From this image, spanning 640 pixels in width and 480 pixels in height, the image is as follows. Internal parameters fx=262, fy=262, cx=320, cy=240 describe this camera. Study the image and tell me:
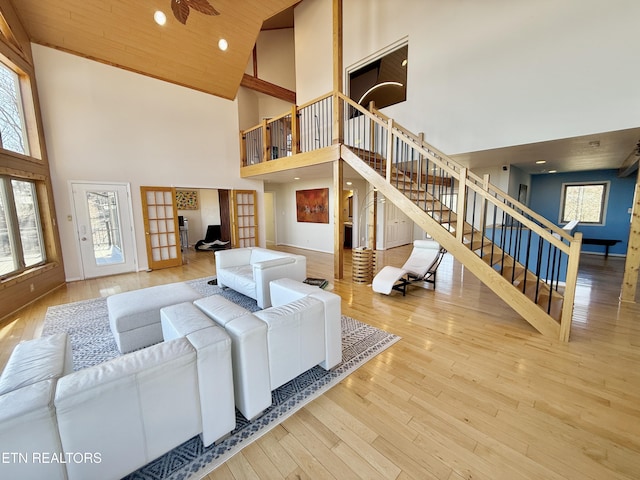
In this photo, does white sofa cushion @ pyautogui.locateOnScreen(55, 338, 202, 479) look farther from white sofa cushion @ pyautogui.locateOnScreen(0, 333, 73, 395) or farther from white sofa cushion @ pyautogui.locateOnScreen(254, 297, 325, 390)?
white sofa cushion @ pyautogui.locateOnScreen(254, 297, 325, 390)

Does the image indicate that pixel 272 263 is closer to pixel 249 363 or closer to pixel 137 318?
pixel 137 318

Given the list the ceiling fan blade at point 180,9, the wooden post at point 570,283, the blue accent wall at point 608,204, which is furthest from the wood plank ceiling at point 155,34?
the blue accent wall at point 608,204

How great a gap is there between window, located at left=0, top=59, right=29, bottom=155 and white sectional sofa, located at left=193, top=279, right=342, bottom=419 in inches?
180

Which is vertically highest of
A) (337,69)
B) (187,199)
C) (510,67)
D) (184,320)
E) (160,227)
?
(337,69)

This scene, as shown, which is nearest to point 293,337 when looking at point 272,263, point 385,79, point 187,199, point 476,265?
point 272,263

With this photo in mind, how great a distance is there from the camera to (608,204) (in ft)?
23.0

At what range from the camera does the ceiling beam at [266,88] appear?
7.25 metres

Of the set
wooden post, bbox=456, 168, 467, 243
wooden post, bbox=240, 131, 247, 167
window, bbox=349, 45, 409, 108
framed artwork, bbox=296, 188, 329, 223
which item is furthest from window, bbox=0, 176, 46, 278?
window, bbox=349, 45, 409, 108

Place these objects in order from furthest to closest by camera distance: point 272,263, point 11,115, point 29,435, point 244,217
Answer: point 244,217
point 11,115
point 272,263
point 29,435

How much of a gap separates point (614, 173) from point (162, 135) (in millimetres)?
11395

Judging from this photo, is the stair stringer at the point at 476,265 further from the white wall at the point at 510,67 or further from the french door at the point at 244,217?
the french door at the point at 244,217

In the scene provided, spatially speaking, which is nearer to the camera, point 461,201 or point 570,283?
point 570,283

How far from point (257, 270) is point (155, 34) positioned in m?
5.25

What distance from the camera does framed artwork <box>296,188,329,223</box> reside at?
788 centimetres
